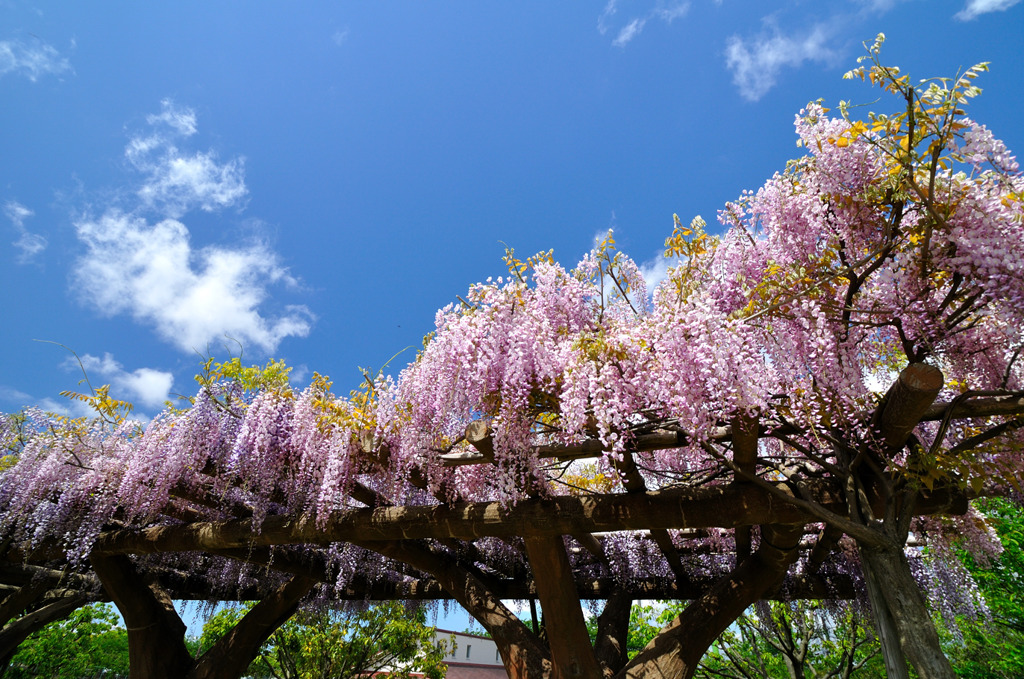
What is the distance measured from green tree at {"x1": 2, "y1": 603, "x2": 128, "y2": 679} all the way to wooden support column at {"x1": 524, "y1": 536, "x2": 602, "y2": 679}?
37.3 feet

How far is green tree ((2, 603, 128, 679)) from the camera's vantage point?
10305 mm

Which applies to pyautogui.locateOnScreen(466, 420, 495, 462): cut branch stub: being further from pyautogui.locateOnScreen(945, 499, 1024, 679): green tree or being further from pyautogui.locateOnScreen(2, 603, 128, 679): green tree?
pyautogui.locateOnScreen(2, 603, 128, 679): green tree

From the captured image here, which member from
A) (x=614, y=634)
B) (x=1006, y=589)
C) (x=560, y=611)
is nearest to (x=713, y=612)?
(x=560, y=611)

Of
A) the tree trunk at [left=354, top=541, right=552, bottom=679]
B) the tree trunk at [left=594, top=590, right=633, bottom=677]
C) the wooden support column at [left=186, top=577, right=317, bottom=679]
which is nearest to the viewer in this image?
the tree trunk at [left=354, top=541, right=552, bottom=679]

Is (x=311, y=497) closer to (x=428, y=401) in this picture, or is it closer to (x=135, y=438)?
(x=428, y=401)

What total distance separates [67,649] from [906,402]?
14.6 meters

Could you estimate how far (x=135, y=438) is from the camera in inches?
204

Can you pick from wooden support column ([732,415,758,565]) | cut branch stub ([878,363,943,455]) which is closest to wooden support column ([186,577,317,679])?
wooden support column ([732,415,758,565])

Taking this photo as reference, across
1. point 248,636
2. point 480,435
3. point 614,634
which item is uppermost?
point 480,435

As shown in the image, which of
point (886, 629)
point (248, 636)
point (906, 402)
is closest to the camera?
point (906, 402)

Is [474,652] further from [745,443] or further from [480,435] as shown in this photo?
[745,443]

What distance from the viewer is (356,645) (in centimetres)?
911

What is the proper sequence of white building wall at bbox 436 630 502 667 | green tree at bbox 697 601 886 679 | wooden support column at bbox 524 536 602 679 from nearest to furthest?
wooden support column at bbox 524 536 602 679, green tree at bbox 697 601 886 679, white building wall at bbox 436 630 502 667

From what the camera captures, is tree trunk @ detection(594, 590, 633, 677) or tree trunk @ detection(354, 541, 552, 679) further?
tree trunk @ detection(594, 590, 633, 677)
